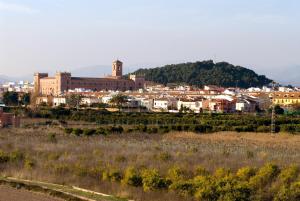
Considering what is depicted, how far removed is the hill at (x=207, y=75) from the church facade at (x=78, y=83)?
68.1ft

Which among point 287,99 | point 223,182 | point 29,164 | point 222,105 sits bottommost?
point 29,164

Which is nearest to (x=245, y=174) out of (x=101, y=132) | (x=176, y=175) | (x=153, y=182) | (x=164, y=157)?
(x=176, y=175)

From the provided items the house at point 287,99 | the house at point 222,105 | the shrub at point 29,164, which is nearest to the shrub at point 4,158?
the shrub at point 29,164

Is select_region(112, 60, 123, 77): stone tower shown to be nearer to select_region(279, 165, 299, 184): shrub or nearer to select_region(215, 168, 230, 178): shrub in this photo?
select_region(279, 165, 299, 184): shrub

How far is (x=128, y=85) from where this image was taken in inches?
5118

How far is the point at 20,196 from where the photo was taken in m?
12.1

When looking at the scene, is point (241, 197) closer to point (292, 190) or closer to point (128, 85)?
point (292, 190)

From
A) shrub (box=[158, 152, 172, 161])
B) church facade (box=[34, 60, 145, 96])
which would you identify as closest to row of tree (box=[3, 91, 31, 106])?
church facade (box=[34, 60, 145, 96])

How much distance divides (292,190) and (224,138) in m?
23.0

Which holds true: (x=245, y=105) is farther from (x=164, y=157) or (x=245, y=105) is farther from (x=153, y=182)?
(x=153, y=182)

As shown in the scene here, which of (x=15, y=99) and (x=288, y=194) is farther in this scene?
(x=15, y=99)

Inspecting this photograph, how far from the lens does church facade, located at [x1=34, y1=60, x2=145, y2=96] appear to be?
12150 centimetres

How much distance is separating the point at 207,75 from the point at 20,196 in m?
140

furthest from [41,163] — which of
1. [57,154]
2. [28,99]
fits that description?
[28,99]
